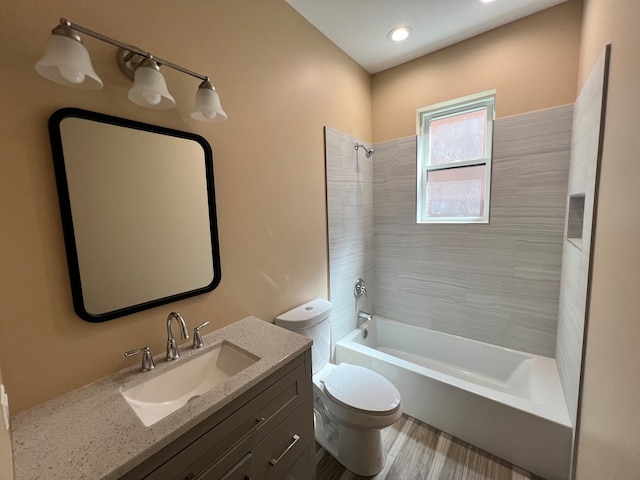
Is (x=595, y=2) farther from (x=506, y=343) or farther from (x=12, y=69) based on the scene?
(x=12, y=69)

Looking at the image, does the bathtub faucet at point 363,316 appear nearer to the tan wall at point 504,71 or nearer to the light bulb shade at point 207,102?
the tan wall at point 504,71

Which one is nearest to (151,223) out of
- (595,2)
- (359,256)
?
(359,256)

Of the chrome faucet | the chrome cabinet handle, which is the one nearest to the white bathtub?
the chrome cabinet handle

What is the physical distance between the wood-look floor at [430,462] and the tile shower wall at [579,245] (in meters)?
0.55

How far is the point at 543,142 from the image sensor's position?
1.82 metres

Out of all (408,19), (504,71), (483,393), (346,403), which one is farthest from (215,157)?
(504,71)

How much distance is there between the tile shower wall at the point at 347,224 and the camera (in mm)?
2068

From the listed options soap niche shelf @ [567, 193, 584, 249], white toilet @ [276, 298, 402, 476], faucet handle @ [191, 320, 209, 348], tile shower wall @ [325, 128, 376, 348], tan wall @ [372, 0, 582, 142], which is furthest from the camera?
tile shower wall @ [325, 128, 376, 348]

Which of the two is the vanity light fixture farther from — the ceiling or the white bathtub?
the white bathtub

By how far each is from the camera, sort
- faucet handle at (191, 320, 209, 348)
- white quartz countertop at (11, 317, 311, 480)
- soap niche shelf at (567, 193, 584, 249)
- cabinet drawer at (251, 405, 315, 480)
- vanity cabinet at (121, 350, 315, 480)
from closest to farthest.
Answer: white quartz countertop at (11, 317, 311, 480) < vanity cabinet at (121, 350, 315, 480) < cabinet drawer at (251, 405, 315, 480) < faucet handle at (191, 320, 209, 348) < soap niche shelf at (567, 193, 584, 249)

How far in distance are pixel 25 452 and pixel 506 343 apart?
2731 millimetres

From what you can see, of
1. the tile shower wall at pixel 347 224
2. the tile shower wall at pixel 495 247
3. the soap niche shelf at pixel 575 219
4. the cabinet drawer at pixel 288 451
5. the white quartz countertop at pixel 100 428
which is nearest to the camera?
the white quartz countertop at pixel 100 428

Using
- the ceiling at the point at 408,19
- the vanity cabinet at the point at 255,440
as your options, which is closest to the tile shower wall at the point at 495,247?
the ceiling at the point at 408,19

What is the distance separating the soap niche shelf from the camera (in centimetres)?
156
